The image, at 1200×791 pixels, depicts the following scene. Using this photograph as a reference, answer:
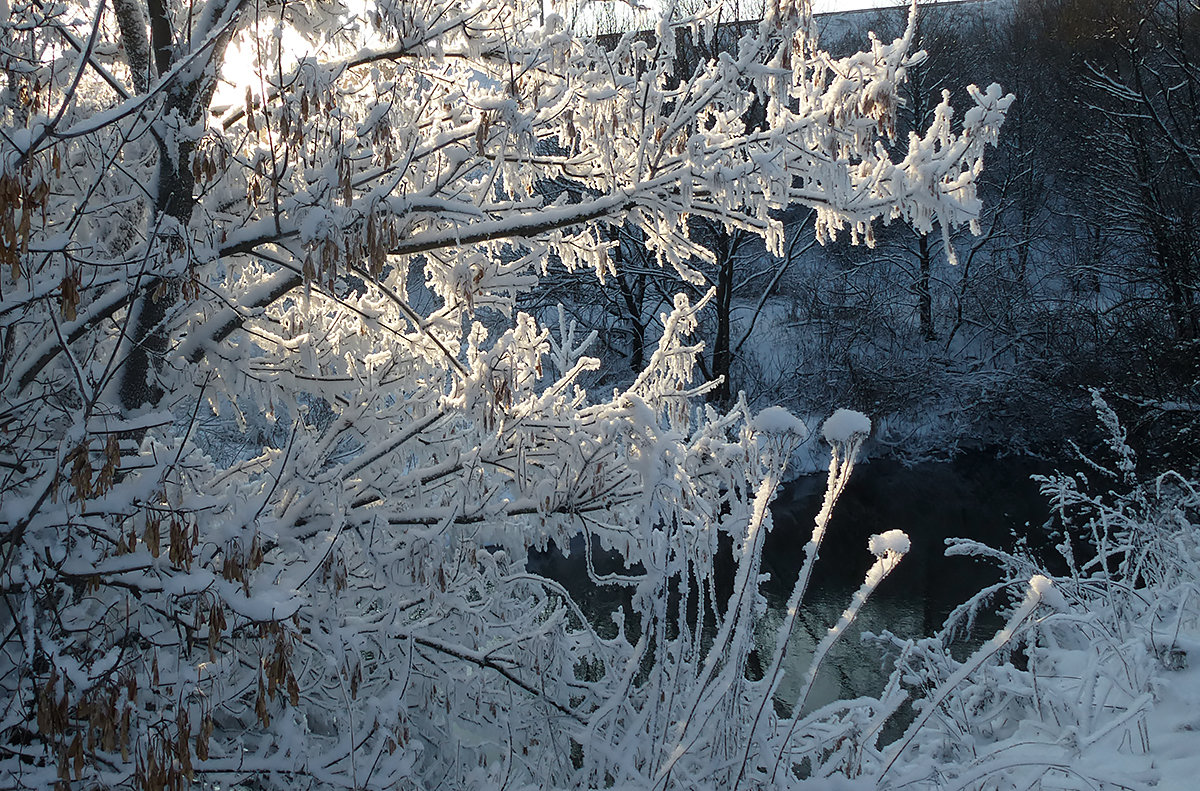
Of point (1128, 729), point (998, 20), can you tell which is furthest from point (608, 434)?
point (998, 20)

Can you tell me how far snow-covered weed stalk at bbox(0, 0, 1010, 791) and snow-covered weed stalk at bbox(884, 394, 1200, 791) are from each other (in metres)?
0.83

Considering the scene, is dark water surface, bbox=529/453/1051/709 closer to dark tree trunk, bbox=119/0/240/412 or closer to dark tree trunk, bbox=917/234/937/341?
dark tree trunk, bbox=917/234/937/341

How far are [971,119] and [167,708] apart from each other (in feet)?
13.0

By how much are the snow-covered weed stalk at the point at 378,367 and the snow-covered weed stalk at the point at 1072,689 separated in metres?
0.83

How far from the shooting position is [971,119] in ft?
11.6

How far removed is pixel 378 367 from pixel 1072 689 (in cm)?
425

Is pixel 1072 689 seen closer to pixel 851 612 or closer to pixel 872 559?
pixel 851 612

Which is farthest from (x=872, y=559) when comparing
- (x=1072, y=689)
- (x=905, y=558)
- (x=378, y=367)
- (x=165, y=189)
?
(x=165, y=189)

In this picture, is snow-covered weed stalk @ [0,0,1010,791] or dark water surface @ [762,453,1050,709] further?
dark water surface @ [762,453,1050,709]

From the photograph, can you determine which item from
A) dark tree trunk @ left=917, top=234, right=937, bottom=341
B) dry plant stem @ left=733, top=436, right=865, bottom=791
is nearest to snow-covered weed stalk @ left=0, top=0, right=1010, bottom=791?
dry plant stem @ left=733, top=436, right=865, bottom=791

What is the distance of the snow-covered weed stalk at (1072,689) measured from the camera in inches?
114

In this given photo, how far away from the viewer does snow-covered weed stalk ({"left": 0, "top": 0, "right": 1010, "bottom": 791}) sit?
270cm

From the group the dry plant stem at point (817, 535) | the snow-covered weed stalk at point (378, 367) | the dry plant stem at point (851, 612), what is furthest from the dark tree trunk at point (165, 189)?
the dry plant stem at point (851, 612)

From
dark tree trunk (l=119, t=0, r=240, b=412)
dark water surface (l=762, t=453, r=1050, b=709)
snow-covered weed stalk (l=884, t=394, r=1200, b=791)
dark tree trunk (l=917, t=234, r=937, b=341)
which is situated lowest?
dark water surface (l=762, t=453, r=1050, b=709)
